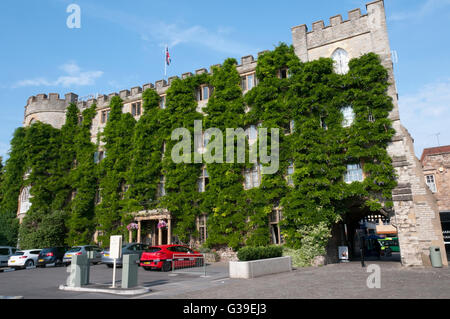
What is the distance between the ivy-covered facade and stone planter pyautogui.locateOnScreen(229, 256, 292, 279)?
15.6ft

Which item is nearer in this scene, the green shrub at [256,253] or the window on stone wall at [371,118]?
the green shrub at [256,253]

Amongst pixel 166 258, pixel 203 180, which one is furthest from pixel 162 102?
pixel 166 258

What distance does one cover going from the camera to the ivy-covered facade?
20062 millimetres

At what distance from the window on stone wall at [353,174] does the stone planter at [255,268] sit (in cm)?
761

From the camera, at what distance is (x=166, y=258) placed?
59.8 feet

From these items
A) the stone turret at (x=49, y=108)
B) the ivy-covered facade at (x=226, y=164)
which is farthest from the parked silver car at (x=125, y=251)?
the stone turret at (x=49, y=108)

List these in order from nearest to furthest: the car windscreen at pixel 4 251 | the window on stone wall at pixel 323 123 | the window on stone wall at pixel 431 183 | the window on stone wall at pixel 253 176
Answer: the window on stone wall at pixel 323 123 < the car windscreen at pixel 4 251 < the window on stone wall at pixel 253 176 < the window on stone wall at pixel 431 183

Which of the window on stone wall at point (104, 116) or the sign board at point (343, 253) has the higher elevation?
the window on stone wall at point (104, 116)

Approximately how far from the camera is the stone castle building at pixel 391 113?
59.0ft

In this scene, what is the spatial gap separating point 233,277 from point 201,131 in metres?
14.1

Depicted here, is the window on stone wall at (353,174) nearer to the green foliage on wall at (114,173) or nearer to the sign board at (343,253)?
the sign board at (343,253)

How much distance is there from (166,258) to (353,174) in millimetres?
12218
